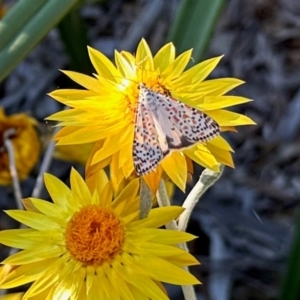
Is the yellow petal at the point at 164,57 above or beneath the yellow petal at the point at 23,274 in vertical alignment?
above

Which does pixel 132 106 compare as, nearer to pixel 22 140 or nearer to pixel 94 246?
pixel 94 246

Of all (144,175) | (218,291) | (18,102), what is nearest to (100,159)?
(144,175)

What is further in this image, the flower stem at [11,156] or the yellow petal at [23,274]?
the flower stem at [11,156]

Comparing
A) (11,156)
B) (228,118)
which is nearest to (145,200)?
(228,118)

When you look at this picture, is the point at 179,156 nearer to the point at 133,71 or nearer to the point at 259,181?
the point at 133,71

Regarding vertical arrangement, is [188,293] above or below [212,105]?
below

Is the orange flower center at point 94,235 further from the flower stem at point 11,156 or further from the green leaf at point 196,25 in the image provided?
the green leaf at point 196,25

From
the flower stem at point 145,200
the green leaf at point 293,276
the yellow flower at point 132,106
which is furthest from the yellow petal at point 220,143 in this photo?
the green leaf at point 293,276

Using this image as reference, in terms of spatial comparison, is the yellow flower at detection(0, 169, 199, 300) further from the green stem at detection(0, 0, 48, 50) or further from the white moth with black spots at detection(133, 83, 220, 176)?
the green stem at detection(0, 0, 48, 50)
